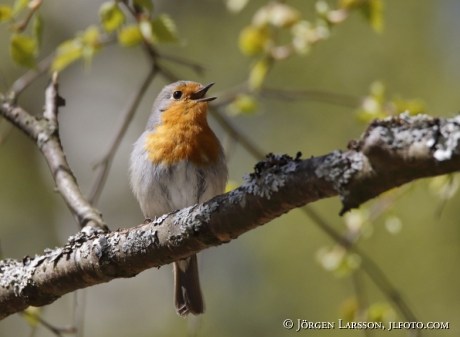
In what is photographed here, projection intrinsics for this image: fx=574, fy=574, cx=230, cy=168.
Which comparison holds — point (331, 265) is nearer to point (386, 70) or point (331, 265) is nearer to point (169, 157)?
point (169, 157)

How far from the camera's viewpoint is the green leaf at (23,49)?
3271mm

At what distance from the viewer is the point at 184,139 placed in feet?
14.8

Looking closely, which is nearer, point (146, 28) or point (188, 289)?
point (146, 28)

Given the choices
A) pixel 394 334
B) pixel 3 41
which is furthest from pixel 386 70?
pixel 3 41

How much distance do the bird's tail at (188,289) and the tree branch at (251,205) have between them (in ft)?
6.34

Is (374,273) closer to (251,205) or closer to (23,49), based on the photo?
(251,205)

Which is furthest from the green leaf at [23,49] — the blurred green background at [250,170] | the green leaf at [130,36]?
the blurred green background at [250,170]

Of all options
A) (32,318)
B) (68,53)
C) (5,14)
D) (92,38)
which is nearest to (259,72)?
(92,38)

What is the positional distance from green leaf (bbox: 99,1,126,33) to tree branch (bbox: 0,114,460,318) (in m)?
1.20

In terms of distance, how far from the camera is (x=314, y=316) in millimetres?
7918

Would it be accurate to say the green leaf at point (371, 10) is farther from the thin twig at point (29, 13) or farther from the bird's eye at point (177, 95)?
the bird's eye at point (177, 95)

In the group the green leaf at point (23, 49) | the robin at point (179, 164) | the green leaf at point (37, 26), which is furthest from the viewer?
the robin at point (179, 164)

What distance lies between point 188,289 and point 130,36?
7.77 ft

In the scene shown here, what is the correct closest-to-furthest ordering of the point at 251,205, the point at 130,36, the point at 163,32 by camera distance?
the point at 251,205
the point at 163,32
the point at 130,36
